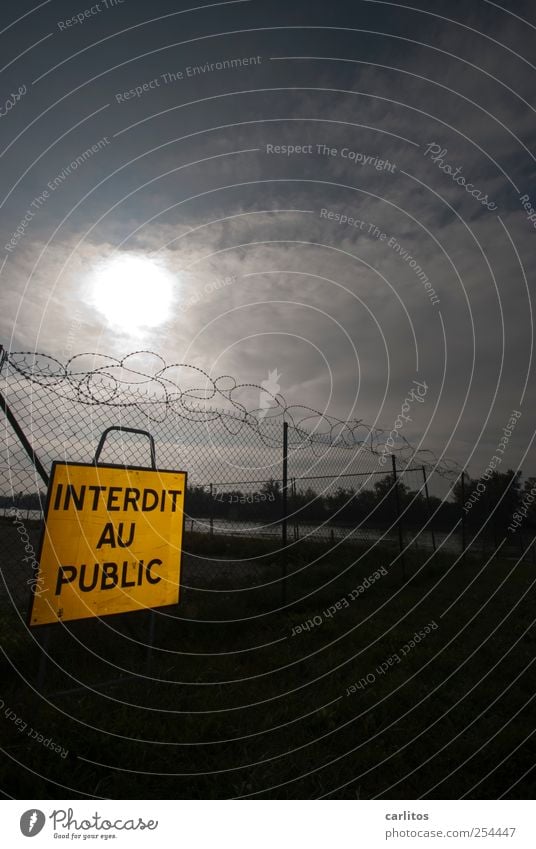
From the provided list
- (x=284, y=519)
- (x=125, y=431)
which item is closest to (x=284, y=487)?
(x=284, y=519)

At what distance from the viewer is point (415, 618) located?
6.35 m

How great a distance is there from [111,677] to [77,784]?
1.44m

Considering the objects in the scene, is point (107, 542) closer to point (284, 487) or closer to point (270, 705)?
point (270, 705)

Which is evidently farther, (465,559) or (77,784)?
(465,559)

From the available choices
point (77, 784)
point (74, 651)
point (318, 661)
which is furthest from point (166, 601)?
point (318, 661)

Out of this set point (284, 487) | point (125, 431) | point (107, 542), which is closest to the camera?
point (107, 542)

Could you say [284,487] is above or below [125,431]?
below

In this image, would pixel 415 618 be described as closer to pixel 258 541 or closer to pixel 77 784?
pixel 77 784

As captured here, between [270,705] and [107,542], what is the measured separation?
2031 millimetres

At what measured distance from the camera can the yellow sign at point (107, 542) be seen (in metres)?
3.22

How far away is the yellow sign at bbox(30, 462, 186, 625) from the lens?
10.6ft

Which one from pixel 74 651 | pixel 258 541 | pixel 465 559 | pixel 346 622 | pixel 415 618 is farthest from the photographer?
pixel 258 541

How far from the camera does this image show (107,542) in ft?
11.6

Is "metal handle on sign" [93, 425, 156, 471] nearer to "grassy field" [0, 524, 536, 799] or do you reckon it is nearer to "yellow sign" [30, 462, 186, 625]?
"yellow sign" [30, 462, 186, 625]
